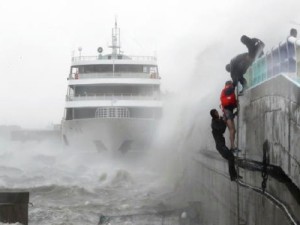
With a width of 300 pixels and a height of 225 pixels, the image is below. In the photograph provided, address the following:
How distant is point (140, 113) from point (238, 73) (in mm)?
18013

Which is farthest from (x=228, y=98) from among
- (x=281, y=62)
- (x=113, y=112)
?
(x=113, y=112)

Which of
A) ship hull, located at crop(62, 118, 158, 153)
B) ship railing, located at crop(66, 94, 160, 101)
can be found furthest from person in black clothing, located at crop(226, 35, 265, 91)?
ship railing, located at crop(66, 94, 160, 101)

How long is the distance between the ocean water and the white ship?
45.3 inches

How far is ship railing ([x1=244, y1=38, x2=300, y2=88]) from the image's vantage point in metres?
6.35

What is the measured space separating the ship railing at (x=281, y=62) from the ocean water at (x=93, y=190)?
490 cm

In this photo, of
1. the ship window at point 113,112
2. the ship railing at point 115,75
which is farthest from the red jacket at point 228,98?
the ship railing at point 115,75

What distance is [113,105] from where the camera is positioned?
2623 cm

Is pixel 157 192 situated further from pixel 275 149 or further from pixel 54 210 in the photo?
pixel 275 149

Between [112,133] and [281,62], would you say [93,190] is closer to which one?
[112,133]

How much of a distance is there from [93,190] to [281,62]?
46.2 ft

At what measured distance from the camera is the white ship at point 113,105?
84.9ft

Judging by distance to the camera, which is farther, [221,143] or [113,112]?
[113,112]

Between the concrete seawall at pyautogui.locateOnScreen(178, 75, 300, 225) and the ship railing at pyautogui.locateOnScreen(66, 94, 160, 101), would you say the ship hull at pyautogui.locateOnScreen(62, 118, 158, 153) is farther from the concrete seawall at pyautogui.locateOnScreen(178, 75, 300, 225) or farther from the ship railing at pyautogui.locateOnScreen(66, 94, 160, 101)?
the concrete seawall at pyautogui.locateOnScreen(178, 75, 300, 225)

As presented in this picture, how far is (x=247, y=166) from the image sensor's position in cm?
732
